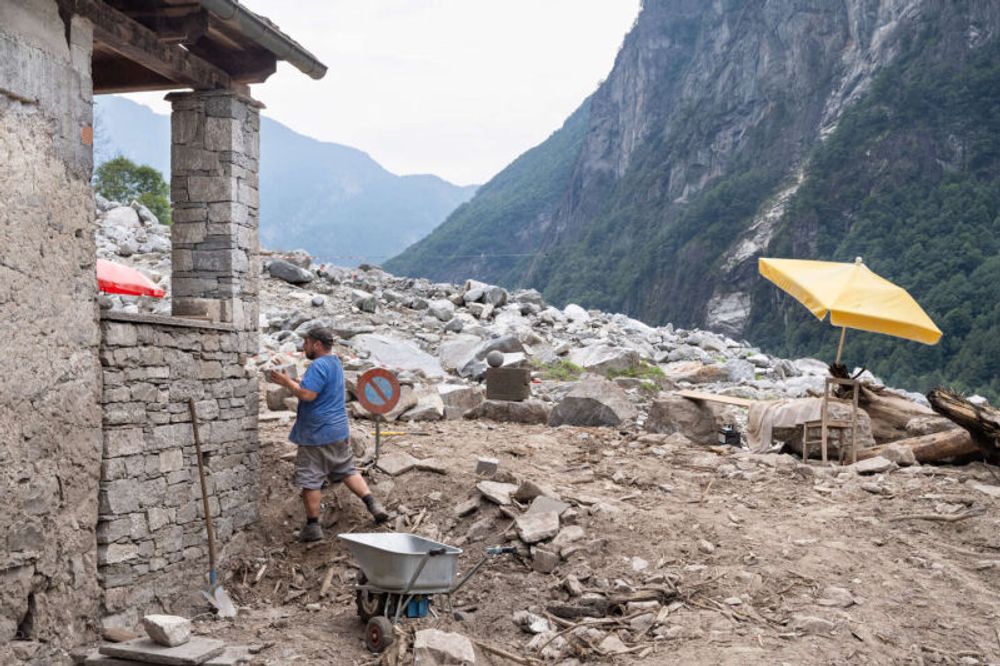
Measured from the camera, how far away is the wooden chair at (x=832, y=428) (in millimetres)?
9188

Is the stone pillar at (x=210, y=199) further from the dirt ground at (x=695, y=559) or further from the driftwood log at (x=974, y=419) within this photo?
the driftwood log at (x=974, y=419)

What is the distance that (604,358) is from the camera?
664 inches

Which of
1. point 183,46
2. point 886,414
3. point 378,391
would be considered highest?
point 183,46

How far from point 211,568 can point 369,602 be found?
1.50 metres

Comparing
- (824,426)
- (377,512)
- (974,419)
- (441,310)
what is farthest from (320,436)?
(441,310)

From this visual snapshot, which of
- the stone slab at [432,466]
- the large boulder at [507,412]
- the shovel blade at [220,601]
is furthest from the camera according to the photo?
the large boulder at [507,412]

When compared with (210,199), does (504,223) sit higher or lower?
lower

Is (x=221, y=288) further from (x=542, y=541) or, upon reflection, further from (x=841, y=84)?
(x=841, y=84)

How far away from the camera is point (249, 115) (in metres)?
7.71

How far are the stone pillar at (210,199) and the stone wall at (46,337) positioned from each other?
1.58 metres

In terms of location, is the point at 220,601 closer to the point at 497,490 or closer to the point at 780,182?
the point at 497,490

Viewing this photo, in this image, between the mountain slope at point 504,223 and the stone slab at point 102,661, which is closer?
the stone slab at point 102,661

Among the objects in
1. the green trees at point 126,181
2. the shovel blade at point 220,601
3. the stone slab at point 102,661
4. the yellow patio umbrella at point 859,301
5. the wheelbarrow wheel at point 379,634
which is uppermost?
the green trees at point 126,181

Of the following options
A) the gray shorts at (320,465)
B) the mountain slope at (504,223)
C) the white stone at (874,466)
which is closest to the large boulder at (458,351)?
the white stone at (874,466)
